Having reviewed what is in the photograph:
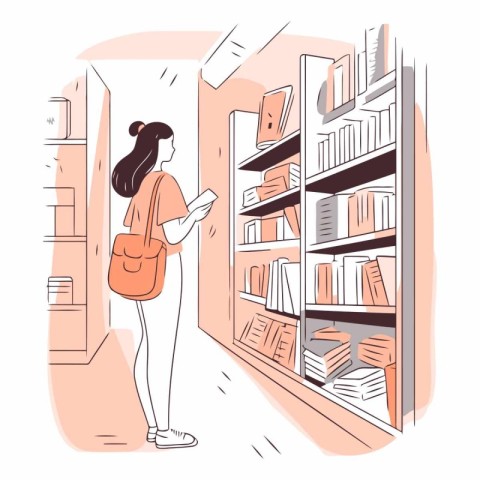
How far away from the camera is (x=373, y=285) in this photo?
264 cm

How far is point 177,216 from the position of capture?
→ 8.48ft

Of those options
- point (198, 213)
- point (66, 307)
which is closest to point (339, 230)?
point (198, 213)

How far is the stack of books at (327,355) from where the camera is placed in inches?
113

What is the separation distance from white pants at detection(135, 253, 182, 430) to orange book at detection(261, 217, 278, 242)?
1119mm

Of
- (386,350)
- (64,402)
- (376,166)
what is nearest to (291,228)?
(376,166)

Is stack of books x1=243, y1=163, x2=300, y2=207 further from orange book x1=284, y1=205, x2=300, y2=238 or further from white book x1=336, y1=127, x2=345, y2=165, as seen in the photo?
white book x1=336, y1=127, x2=345, y2=165

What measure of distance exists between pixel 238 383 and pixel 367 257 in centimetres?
107

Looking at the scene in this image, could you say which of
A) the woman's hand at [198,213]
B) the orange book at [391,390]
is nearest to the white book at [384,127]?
the woman's hand at [198,213]

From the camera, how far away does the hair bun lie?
2.71 metres

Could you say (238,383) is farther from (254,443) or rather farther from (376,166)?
(376,166)

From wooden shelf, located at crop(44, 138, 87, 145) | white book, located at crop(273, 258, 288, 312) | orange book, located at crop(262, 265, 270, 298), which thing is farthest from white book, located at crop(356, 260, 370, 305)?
wooden shelf, located at crop(44, 138, 87, 145)

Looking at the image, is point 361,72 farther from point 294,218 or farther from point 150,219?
point 150,219

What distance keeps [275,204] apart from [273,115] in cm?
55

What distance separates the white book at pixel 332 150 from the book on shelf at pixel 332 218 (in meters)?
0.17
